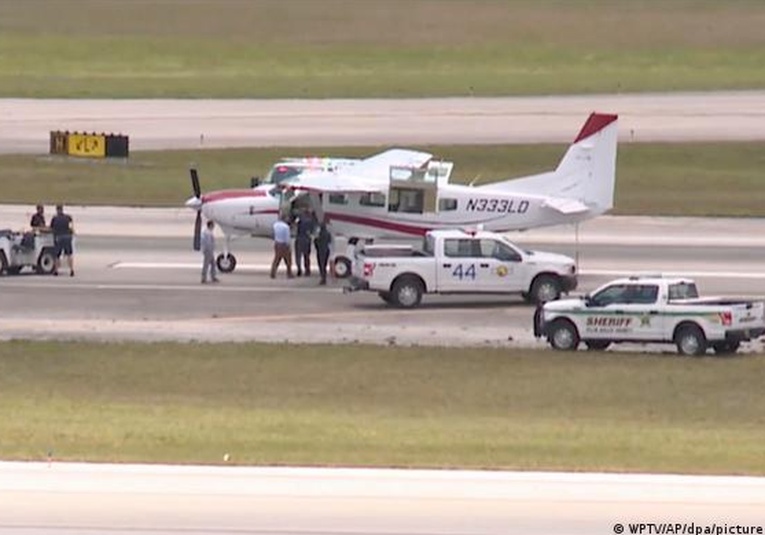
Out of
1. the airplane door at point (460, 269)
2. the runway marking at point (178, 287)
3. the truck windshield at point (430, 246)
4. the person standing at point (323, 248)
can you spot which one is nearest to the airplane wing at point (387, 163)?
the person standing at point (323, 248)

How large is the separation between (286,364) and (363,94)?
52613mm

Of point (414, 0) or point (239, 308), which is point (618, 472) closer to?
point (239, 308)

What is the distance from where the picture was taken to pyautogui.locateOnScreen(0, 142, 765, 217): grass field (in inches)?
2330

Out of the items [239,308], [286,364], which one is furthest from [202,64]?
[286,364]

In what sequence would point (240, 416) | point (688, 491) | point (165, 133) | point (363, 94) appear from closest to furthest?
point (688, 491) → point (240, 416) → point (165, 133) → point (363, 94)

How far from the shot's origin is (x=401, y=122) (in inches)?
2975

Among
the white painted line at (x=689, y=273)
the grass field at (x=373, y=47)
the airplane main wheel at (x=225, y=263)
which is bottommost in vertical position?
the airplane main wheel at (x=225, y=263)

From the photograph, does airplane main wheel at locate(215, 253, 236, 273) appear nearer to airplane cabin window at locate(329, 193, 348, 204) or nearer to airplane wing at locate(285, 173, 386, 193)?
airplane wing at locate(285, 173, 386, 193)

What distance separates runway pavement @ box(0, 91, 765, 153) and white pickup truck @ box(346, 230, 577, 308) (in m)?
28.1

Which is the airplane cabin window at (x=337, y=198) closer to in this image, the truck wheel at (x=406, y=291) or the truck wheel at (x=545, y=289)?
the truck wheel at (x=406, y=291)

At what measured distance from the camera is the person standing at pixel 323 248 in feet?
149

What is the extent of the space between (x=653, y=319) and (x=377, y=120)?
41.3 metres

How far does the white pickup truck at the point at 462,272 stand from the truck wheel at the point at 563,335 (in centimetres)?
566

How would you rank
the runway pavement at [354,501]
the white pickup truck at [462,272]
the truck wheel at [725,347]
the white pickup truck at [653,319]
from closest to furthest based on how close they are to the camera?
1. the runway pavement at [354,501]
2. the white pickup truck at [653,319]
3. the truck wheel at [725,347]
4. the white pickup truck at [462,272]
